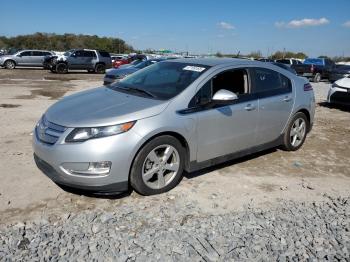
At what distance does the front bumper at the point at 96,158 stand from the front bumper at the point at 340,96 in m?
8.62

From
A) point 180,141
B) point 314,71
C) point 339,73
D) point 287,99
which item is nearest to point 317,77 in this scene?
point 314,71

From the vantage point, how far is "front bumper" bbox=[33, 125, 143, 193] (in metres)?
3.78

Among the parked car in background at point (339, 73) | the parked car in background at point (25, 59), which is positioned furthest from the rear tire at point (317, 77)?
the parked car in background at point (25, 59)

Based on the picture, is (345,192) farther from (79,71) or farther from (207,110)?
(79,71)

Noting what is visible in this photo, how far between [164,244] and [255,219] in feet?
3.54

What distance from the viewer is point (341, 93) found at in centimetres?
1077

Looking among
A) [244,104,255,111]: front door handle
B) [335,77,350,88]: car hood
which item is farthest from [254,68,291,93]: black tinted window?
[335,77,350,88]: car hood

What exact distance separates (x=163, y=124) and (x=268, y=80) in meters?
2.20

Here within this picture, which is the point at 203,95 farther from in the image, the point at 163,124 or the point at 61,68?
the point at 61,68

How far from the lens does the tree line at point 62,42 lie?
7988cm

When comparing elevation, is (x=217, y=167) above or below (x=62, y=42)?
below

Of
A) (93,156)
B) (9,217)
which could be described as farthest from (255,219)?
(9,217)

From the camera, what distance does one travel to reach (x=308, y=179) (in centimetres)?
511

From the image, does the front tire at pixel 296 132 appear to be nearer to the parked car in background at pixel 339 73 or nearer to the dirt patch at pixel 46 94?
the dirt patch at pixel 46 94
